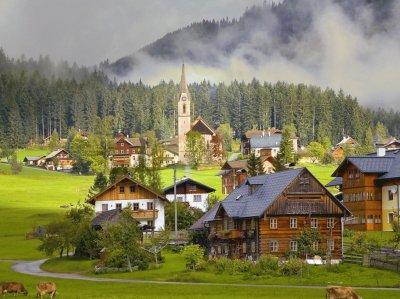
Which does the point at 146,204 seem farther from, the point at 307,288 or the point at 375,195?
the point at 307,288

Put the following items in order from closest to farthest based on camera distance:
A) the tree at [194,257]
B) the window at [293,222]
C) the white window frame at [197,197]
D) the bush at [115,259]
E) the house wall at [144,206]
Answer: the tree at [194,257]
the bush at [115,259]
the window at [293,222]
the house wall at [144,206]
the white window frame at [197,197]

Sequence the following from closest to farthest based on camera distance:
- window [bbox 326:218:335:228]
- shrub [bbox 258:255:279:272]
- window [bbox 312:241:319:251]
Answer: shrub [bbox 258:255:279:272] → window [bbox 312:241:319:251] → window [bbox 326:218:335:228]

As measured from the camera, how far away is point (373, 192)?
88688 millimetres

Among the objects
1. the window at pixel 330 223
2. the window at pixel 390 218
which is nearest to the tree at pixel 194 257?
the window at pixel 330 223

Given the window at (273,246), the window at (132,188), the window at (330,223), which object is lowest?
the window at (273,246)

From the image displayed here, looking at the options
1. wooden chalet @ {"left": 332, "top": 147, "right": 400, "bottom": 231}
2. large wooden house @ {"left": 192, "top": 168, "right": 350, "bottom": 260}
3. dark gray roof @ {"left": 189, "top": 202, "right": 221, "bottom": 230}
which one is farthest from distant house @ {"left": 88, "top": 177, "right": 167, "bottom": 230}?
large wooden house @ {"left": 192, "top": 168, "right": 350, "bottom": 260}

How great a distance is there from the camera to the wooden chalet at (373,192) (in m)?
86.8

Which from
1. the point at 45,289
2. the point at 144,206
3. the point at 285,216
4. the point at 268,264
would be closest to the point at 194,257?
the point at 268,264

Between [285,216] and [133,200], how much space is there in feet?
128

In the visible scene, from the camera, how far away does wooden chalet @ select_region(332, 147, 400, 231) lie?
8681 cm

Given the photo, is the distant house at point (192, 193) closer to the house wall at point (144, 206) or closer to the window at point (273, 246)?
the house wall at point (144, 206)

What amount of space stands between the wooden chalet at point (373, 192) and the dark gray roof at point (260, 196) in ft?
63.4

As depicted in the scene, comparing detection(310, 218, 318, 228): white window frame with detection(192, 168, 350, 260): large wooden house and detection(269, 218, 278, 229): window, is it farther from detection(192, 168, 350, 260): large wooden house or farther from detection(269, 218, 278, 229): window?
detection(269, 218, 278, 229): window

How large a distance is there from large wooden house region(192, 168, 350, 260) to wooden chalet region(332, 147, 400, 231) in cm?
1897
